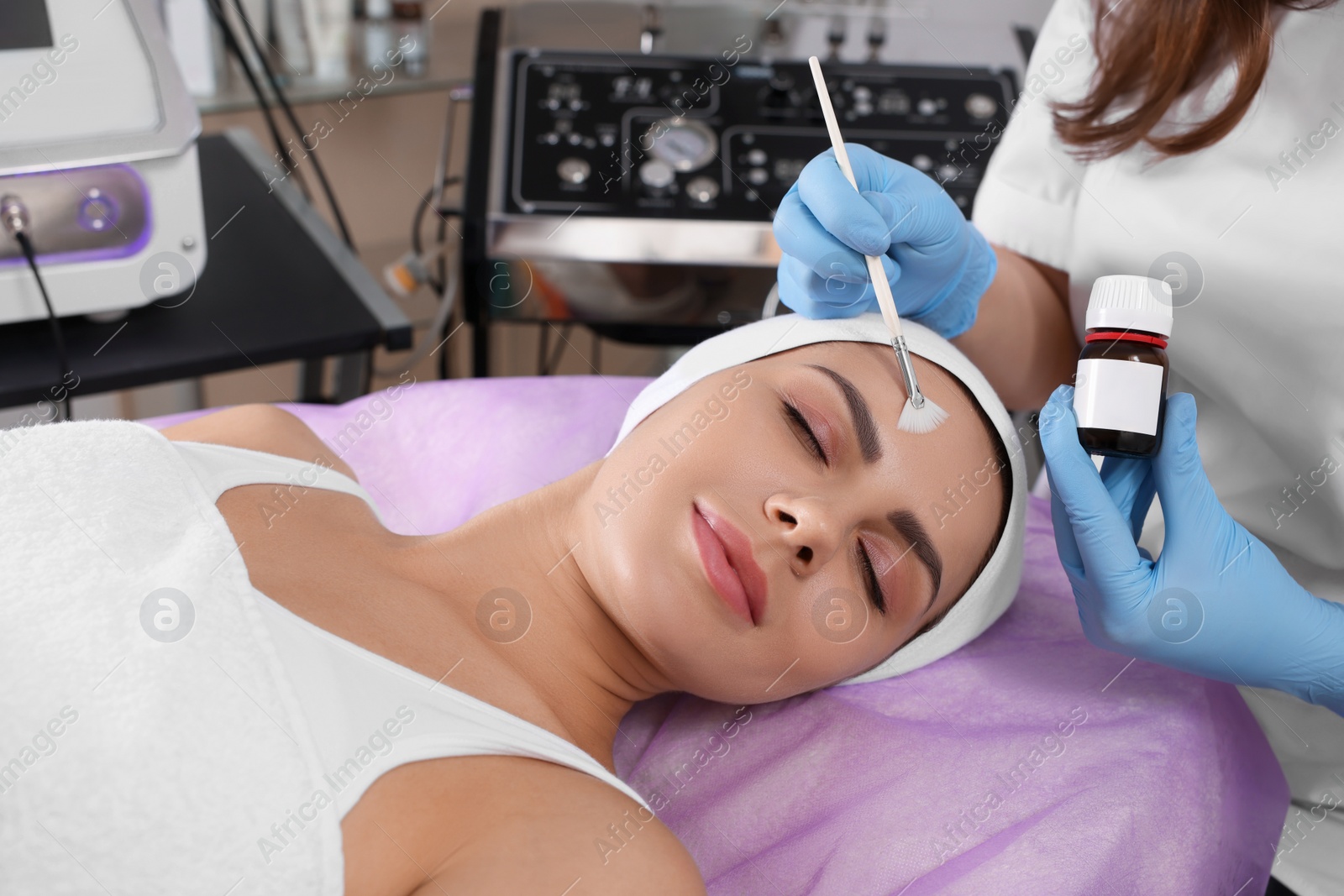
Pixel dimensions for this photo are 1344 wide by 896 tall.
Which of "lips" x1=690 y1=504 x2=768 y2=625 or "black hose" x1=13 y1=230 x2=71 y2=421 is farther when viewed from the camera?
"black hose" x1=13 y1=230 x2=71 y2=421

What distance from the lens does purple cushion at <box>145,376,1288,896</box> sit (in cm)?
95

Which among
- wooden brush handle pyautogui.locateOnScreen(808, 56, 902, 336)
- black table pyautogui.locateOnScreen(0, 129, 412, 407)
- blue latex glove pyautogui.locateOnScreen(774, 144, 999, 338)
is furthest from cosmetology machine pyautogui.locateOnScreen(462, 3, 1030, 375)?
wooden brush handle pyautogui.locateOnScreen(808, 56, 902, 336)

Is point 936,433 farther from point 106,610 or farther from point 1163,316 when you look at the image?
point 106,610

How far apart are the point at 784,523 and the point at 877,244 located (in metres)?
0.28

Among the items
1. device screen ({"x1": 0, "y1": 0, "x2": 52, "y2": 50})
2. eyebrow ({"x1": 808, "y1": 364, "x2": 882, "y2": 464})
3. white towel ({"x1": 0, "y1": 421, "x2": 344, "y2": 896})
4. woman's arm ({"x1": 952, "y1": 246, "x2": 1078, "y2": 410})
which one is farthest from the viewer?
woman's arm ({"x1": 952, "y1": 246, "x2": 1078, "y2": 410})

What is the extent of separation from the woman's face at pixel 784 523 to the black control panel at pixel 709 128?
64cm

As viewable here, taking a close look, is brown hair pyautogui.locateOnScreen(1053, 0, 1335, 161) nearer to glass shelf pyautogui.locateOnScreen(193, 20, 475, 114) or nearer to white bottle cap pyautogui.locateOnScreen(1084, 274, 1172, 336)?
white bottle cap pyautogui.locateOnScreen(1084, 274, 1172, 336)

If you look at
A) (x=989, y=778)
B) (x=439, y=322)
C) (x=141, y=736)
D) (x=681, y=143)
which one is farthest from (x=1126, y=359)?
(x=439, y=322)

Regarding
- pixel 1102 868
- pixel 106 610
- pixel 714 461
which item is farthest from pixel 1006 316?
pixel 106 610

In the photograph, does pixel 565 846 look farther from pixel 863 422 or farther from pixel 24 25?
pixel 24 25

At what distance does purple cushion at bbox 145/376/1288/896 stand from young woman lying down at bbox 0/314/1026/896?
0.21 ft

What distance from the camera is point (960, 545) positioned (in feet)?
3.27

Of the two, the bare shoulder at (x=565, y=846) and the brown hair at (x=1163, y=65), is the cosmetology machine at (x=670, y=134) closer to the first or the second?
the brown hair at (x=1163, y=65)

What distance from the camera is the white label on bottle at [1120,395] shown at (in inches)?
33.3
